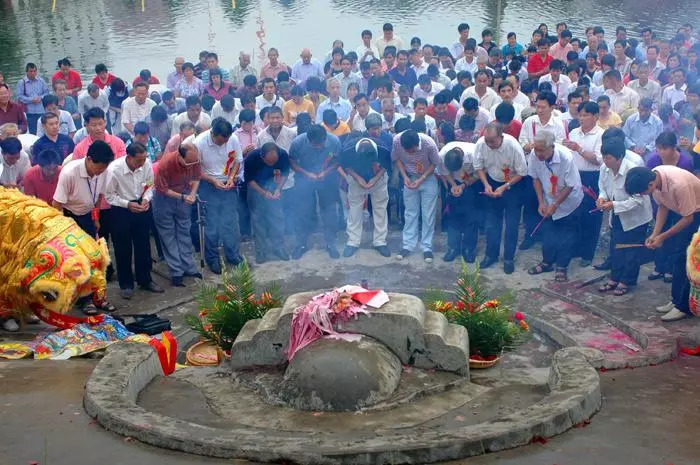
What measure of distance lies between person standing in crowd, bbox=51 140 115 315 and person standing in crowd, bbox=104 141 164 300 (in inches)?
6.0

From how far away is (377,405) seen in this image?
6.70m

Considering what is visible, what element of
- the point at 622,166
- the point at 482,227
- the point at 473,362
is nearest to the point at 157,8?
the point at 482,227

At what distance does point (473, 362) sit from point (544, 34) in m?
12.4

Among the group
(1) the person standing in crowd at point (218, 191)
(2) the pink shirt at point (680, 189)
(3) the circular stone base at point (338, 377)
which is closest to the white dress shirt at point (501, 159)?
(2) the pink shirt at point (680, 189)

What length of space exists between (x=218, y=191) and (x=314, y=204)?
1.34 meters

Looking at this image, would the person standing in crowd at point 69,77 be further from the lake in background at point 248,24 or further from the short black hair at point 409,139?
the short black hair at point 409,139

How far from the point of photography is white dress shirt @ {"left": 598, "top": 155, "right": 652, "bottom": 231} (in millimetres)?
10328

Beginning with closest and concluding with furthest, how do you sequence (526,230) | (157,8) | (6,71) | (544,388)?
(544,388)
(526,230)
(6,71)
(157,8)

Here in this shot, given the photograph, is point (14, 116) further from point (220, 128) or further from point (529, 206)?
point (529, 206)

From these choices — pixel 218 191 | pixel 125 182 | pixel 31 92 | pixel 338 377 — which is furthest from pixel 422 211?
pixel 31 92

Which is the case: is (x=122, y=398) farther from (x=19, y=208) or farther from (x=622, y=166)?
(x=622, y=166)

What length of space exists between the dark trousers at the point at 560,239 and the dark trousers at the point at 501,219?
0.36 metres

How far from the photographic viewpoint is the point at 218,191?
1168 centimetres

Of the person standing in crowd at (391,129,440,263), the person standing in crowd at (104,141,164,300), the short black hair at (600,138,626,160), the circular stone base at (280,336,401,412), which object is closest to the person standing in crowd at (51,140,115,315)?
the person standing in crowd at (104,141,164,300)
